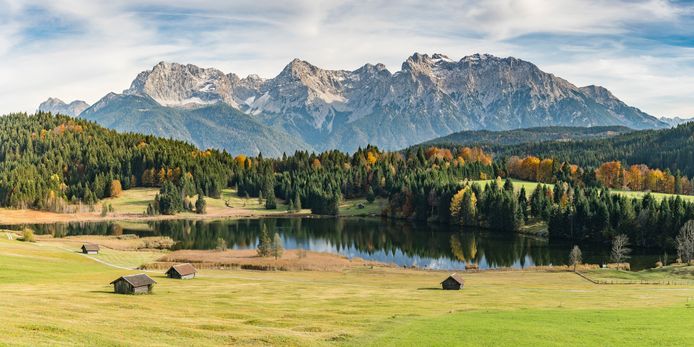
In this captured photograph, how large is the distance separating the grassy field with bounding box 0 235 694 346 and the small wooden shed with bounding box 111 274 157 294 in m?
1.74

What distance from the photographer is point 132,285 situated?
6531 cm

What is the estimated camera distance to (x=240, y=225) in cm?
18438

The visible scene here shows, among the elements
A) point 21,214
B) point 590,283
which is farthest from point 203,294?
point 21,214

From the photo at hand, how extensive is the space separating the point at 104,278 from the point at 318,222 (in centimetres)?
11430

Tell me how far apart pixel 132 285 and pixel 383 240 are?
9075 centimetres

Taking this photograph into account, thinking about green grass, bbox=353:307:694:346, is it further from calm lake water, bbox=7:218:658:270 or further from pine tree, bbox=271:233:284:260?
pine tree, bbox=271:233:284:260

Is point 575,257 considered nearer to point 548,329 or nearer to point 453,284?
point 453,284

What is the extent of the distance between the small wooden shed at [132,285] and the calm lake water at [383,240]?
58.2 m

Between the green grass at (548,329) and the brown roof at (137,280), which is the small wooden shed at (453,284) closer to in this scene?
the green grass at (548,329)

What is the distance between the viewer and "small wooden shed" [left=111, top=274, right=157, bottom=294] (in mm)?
65619

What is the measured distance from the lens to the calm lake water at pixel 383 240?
119 meters

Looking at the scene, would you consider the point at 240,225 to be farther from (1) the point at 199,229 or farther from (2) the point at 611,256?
(2) the point at 611,256

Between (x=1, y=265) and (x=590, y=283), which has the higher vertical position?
(x=1, y=265)

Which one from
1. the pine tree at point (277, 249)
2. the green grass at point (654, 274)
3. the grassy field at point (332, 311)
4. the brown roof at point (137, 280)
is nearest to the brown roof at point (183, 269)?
the grassy field at point (332, 311)
